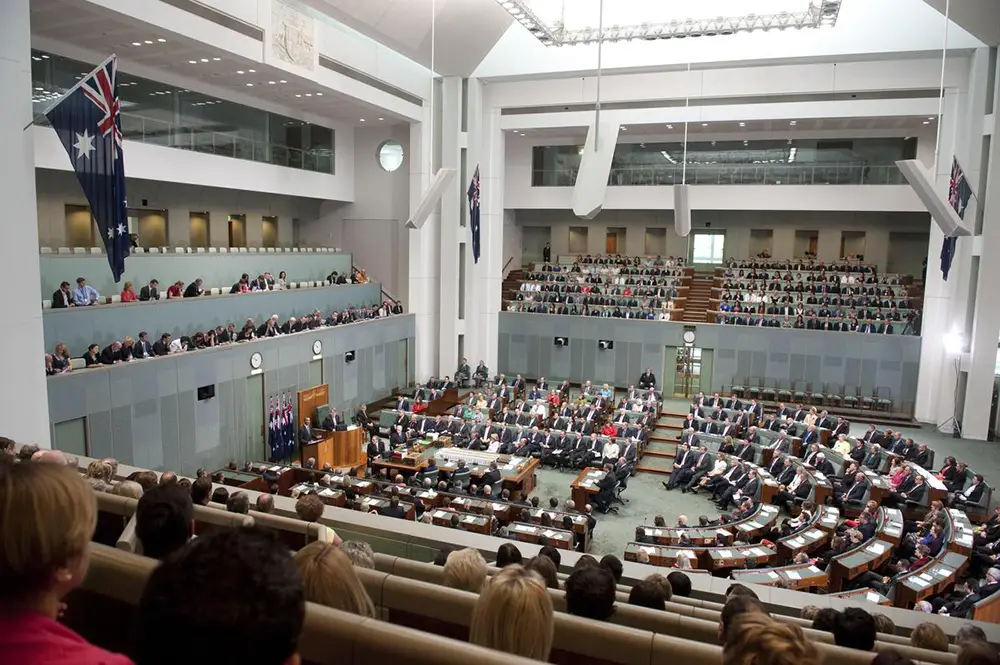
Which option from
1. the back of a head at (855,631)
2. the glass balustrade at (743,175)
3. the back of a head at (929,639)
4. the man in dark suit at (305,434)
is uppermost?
the glass balustrade at (743,175)

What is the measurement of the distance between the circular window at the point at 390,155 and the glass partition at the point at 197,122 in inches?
77.1

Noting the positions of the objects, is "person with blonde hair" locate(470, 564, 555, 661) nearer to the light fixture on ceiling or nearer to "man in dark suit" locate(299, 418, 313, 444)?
"man in dark suit" locate(299, 418, 313, 444)

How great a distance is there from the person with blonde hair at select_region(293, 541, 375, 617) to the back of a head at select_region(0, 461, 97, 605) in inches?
39.9

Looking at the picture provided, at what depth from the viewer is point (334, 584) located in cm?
236

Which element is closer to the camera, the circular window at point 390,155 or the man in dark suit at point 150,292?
the man in dark suit at point 150,292

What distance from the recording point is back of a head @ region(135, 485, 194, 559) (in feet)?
9.82

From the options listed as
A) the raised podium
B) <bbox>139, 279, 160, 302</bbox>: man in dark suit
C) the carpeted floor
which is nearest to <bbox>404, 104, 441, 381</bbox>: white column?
the raised podium

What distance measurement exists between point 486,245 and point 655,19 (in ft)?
31.2

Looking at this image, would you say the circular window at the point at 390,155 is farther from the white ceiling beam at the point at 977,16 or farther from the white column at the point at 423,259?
the white ceiling beam at the point at 977,16

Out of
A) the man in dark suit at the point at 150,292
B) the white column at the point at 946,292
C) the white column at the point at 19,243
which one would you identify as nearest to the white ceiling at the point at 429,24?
the man in dark suit at the point at 150,292

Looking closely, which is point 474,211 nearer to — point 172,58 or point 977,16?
point 172,58

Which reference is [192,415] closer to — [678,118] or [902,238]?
[678,118]

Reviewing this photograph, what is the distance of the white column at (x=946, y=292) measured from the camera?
67.1ft

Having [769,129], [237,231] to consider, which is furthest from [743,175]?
[237,231]
